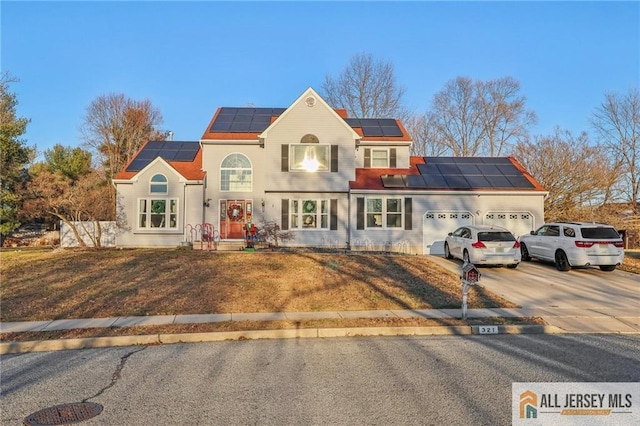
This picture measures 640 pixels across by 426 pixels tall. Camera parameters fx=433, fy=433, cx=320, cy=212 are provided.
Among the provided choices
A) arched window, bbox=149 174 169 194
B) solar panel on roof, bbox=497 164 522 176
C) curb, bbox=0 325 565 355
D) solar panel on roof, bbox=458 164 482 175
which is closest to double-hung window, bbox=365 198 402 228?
solar panel on roof, bbox=458 164 482 175

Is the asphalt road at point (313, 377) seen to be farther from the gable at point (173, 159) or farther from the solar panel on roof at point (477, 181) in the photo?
the gable at point (173, 159)

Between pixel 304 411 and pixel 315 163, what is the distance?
19.1 m

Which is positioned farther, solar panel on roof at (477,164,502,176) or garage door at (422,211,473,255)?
solar panel on roof at (477,164,502,176)

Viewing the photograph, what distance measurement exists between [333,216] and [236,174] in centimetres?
575

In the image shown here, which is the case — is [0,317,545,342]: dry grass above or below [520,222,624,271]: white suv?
below

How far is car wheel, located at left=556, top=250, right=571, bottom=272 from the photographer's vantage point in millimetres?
15172

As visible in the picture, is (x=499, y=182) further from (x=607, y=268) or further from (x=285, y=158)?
(x=285, y=158)

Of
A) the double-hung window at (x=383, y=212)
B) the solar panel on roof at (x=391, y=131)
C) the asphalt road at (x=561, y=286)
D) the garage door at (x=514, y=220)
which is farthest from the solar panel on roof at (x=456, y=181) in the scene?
the asphalt road at (x=561, y=286)

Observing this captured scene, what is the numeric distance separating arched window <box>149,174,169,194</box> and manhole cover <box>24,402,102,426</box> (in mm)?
19431

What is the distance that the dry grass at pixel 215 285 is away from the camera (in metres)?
10.0

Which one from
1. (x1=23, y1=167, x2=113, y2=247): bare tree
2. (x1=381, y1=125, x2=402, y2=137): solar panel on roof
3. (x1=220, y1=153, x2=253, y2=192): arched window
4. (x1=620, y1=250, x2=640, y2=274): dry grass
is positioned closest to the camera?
(x1=620, y1=250, x2=640, y2=274): dry grass

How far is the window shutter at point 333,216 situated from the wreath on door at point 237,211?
15.9ft

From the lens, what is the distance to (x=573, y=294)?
1179 centimetres

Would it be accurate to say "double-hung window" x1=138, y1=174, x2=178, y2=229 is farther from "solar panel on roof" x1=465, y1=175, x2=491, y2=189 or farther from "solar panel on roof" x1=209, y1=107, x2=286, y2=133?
"solar panel on roof" x1=465, y1=175, x2=491, y2=189
